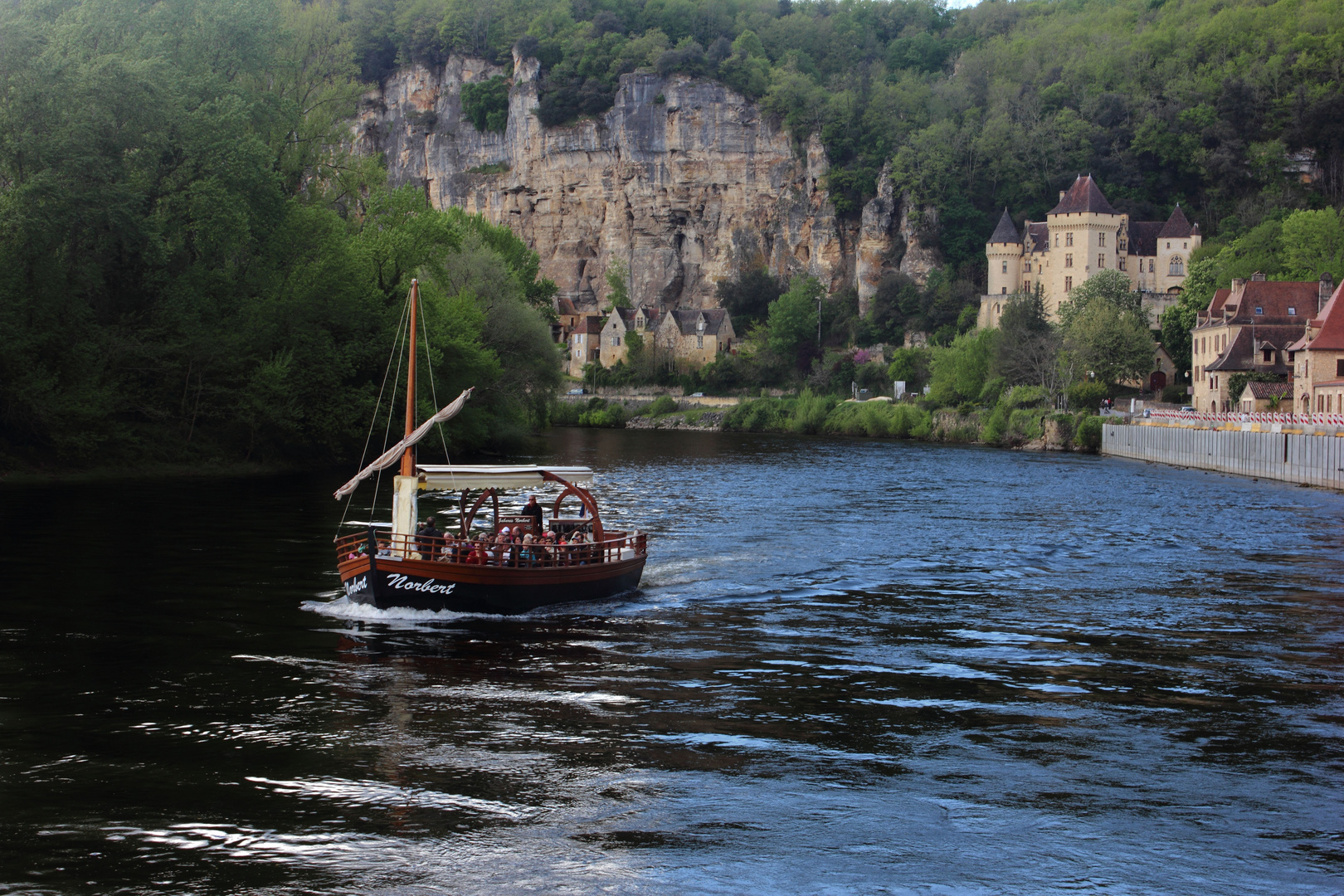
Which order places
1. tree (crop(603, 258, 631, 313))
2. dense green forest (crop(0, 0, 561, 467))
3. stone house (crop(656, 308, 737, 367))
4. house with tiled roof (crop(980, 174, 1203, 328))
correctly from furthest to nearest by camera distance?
tree (crop(603, 258, 631, 313))
stone house (crop(656, 308, 737, 367))
house with tiled roof (crop(980, 174, 1203, 328))
dense green forest (crop(0, 0, 561, 467))

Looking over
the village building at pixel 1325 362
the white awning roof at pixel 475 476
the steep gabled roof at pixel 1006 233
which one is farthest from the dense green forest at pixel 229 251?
the village building at pixel 1325 362

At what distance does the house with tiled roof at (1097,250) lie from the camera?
416ft

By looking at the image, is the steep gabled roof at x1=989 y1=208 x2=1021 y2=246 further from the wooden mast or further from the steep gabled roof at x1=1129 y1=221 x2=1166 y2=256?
the wooden mast

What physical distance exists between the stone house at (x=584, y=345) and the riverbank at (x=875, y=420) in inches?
820

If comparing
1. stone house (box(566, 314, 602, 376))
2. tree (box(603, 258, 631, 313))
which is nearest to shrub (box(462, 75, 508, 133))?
tree (box(603, 258, 631, 313))

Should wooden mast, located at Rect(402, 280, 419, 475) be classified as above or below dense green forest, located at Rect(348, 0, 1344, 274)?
below

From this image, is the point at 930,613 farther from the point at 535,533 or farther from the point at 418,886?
the point at 418,886

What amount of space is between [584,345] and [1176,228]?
74517mm

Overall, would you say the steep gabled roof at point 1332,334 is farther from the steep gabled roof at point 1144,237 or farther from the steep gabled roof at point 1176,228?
the steep gabled roof at point 1144,237

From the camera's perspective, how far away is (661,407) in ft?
445

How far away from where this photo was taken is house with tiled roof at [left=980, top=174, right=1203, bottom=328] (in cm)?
12675

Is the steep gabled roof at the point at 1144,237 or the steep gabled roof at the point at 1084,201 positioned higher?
the steep gabled roof at the point at 1084,201

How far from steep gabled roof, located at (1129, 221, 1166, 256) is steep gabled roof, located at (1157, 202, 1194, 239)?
1.77 m

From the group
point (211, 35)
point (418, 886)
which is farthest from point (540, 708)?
point (211, 35)
